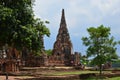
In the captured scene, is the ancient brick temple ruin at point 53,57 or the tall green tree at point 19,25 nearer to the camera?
the tall green tree at point 19,25

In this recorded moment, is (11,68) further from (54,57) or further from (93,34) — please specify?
(54,57)

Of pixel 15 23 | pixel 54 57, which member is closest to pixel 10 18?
pixel 15 23

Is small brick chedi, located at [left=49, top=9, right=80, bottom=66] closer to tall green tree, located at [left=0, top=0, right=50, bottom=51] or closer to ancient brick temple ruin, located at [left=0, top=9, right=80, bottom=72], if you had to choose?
ancient brick temple ruin, located at [left=0, top=9, right=80, bottom=72]

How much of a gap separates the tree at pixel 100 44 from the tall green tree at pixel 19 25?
72.9ft

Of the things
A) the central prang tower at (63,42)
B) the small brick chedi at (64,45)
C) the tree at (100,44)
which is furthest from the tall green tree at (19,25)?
the central prang tower at (63,42)

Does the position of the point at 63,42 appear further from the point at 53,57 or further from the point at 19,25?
the point at 19,25

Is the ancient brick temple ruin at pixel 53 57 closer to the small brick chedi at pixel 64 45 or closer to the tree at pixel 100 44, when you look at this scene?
the small brick chedi at pixel 64 45

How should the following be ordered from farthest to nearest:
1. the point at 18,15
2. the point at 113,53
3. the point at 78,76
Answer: the point at 113,53 → the point at 78,76 → the point at 18,15

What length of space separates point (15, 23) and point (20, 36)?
102 centimetres

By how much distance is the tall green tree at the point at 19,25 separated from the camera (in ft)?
85.9

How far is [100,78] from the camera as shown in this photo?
45906 mm

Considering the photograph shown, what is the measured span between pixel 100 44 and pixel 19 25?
83.7ft

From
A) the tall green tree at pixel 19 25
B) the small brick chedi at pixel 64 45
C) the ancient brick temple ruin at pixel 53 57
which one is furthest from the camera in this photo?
the small brick chedi at pixel 64 45

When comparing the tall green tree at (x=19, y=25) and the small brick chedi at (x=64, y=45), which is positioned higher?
the small brick chedi at (x=64, y=45)
